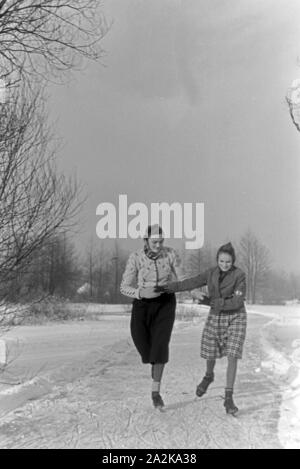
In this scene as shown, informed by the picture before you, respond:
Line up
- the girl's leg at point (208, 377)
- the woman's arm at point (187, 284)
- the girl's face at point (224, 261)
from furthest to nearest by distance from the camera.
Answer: the girl's leg at point (208, 377) < the woman's arm at point (187, 284) < the girl's face at point (224, 261)

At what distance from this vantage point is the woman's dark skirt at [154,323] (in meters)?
5.51

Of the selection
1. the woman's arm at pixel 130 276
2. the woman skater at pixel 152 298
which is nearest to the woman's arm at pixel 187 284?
the woman skater at pixel 152 298

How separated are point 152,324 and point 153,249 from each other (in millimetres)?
769

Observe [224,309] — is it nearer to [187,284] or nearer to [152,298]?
[187,284]

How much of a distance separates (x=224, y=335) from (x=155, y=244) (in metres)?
1.06

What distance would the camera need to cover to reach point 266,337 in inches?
479

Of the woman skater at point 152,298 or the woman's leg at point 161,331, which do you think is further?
the woman's leg at point 161,331

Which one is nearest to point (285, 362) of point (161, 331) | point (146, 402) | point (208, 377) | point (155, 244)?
point (146, 402)

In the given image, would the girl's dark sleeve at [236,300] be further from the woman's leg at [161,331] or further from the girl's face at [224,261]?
the woman's leg at [161,331]

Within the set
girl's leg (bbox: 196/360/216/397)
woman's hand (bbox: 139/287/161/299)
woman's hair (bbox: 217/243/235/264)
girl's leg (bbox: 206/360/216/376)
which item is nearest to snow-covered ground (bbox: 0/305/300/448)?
girl's leg (bbox: 196/360/216/397)

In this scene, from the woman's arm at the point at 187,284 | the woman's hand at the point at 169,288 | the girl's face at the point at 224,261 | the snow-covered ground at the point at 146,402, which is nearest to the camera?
the snow-covered ground at the point at 146,402

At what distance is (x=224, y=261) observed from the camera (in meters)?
4.87

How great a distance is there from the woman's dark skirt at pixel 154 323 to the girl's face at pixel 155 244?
48 cm
